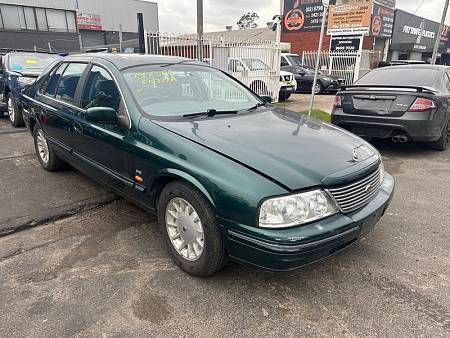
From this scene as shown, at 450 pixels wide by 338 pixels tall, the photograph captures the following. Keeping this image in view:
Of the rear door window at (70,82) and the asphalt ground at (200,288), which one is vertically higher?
the rear door window at (70,82)

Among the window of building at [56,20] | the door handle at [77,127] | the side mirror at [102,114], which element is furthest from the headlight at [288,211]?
the window of building at [56,20]

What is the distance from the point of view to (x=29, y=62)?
26.8 feet

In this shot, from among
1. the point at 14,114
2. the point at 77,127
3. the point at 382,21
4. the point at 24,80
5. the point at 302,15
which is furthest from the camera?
the point at 302,15

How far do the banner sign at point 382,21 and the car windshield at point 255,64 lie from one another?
1392cm

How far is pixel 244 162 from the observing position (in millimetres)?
2348

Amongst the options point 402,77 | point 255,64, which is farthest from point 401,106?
point 255,64

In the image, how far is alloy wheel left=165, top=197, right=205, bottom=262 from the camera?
260cm

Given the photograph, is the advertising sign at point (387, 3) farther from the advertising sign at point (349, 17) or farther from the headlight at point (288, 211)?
the headlight at point (288, 211)

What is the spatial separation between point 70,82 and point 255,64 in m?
8.28

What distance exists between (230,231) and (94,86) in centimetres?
223

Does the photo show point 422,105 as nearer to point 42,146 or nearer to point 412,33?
point 42,146

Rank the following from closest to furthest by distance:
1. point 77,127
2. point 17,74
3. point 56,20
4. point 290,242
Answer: point 290,242, point 77,127, point 17,74, point 56,20

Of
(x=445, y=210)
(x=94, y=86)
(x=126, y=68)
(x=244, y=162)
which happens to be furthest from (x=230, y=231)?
(x=445, y=210)

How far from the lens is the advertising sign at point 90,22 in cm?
3534
